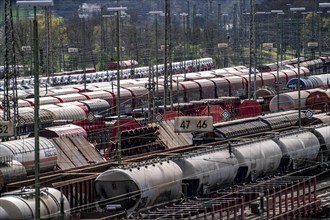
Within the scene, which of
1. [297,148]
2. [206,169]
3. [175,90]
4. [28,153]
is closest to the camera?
[206,169]

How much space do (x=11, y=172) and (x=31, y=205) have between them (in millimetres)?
6805

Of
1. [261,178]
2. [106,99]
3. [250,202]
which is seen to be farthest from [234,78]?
[250,202]

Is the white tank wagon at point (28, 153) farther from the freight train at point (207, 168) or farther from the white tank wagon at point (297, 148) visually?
the white tank wagon at point (297, 148)

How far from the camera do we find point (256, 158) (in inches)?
1670

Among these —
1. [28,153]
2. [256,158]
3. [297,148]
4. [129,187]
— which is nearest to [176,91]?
[297,148]

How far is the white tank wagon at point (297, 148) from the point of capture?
149ft

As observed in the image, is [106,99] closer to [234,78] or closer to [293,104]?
[293,104]

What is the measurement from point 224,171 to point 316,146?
31.3 feet

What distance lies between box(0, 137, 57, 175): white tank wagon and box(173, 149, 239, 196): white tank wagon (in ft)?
15.5

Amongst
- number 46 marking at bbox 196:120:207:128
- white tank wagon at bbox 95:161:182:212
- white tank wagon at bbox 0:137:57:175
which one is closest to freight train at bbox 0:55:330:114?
number 46 marking at bbox 196:120:207:128

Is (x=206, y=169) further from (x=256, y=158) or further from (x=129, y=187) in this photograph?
(x=129, y=187)

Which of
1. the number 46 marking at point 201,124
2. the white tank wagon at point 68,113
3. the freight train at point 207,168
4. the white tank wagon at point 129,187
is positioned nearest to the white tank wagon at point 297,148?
the freight train at point 207,168

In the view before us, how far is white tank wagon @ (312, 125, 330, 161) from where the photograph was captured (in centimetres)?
4925

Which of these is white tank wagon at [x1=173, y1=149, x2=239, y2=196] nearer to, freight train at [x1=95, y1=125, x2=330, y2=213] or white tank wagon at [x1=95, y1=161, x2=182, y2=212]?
freight train at [x1=95, y1=125, x2=330, y2=213]
